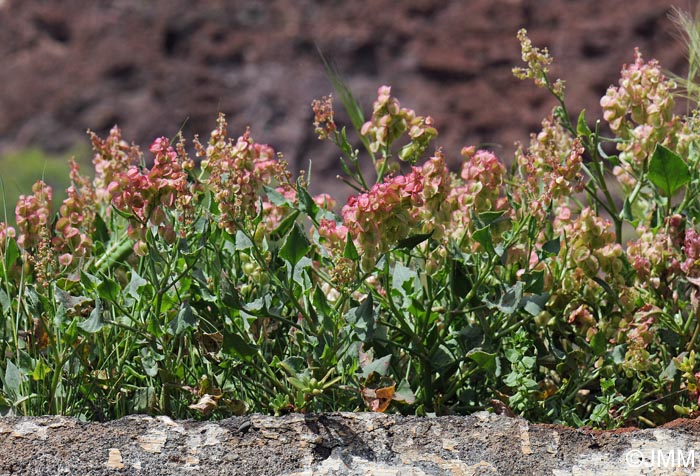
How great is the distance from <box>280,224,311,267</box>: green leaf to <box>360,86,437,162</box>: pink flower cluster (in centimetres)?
27

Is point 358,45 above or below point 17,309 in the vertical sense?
above

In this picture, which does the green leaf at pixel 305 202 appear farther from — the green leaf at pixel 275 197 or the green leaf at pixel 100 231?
the green leaf at pixel 100 231

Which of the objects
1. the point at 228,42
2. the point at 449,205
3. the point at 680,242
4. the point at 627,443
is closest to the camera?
the point at 627,443

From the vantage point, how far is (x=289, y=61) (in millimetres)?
5832

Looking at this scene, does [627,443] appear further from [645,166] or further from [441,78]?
[441,78]

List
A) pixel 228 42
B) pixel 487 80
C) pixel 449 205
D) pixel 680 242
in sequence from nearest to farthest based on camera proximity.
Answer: pixel 449 205, pixel 680 242, pixel 487 80, pixel 228 42

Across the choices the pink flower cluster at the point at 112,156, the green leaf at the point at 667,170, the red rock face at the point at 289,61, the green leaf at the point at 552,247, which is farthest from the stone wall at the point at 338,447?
the red rock face at the point at 289,61

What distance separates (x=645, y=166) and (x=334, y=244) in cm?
57

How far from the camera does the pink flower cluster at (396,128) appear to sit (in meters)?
1.60

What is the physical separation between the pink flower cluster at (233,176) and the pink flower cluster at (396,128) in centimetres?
17

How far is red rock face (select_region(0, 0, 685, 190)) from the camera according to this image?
17.8 ft

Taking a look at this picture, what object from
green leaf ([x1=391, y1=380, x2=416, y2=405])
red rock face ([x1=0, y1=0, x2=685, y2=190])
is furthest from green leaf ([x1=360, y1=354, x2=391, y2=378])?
red rock face ([x1=0, y1=0, x2=685, y2=190])

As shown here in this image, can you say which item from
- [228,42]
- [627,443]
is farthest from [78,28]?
[627,443]

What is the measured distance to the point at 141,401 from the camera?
1.52 meters
